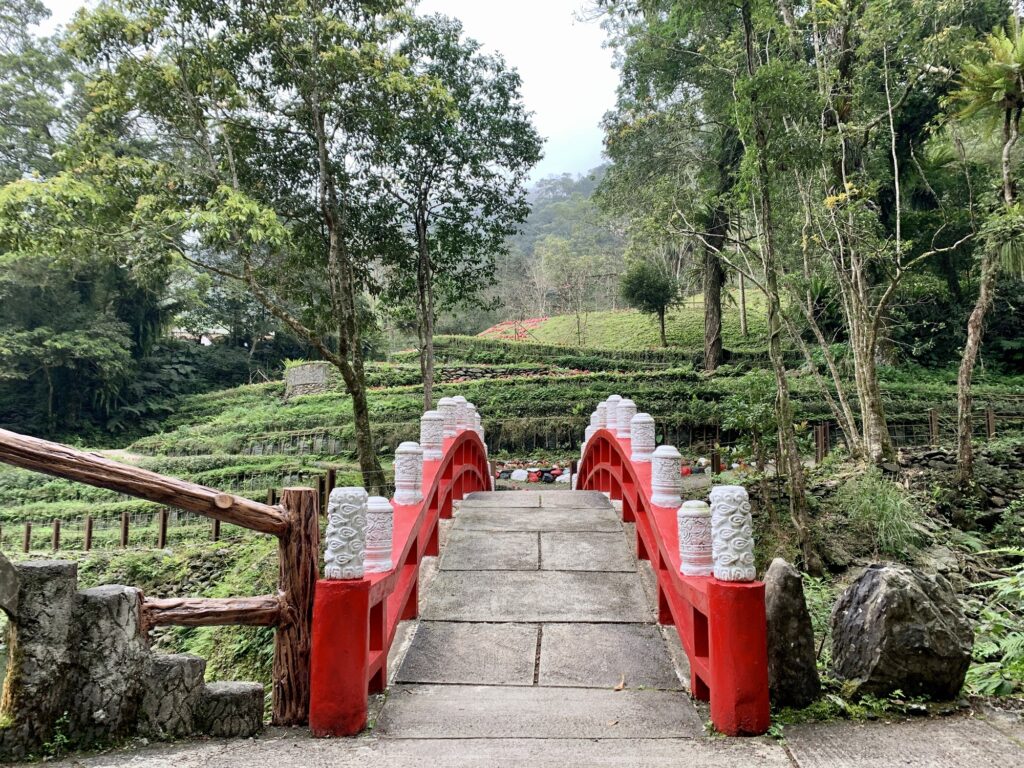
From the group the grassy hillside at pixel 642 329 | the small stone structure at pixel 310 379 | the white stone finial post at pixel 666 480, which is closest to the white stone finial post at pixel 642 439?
the white stone finial post at pixel 666 480

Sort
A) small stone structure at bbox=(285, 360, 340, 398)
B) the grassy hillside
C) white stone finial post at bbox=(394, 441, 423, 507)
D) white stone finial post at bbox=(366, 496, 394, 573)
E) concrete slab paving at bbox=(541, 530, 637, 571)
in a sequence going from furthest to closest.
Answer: the grassy hillside < small stone structure at bbox=(285, 360, 340, 398) < concrete slab paving at bbox=(541, 530, 637, 571) < white stone finial post at bbox=(394, 441, 423, 507) < white stone finial post at bbox=(366, 496, 394, 573)

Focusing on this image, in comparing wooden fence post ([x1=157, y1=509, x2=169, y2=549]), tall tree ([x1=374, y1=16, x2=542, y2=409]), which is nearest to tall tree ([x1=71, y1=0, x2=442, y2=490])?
tall tree ([x1=374, y1=16, x2=542, y2=409])

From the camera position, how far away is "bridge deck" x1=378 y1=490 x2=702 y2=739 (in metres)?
3.00

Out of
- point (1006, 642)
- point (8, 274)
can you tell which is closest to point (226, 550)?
point (1006, 642)

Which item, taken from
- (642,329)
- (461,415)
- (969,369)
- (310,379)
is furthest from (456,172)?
(642,329)

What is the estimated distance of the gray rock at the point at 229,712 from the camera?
2.72 metres

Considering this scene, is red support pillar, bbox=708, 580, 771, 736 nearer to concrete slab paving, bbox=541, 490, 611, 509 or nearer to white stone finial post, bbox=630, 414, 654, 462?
white stone finial post, bbox=630, 414, 654, 462

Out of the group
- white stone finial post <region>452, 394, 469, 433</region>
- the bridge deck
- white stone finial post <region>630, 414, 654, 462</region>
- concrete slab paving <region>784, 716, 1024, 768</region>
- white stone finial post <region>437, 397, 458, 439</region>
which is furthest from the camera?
white stone finial post <region>452, 394, 469, 433</region>

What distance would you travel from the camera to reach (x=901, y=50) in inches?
312

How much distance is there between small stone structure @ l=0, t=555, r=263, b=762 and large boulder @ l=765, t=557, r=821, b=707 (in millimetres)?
2398

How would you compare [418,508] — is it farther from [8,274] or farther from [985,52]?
[8,274]

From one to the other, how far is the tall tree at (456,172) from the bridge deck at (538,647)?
7568 mm

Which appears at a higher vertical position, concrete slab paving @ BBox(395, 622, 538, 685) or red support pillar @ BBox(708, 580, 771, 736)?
red support pillar @ BBox(708, 580, 771, 736)

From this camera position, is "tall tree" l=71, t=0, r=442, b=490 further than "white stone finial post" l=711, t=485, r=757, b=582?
Yes
